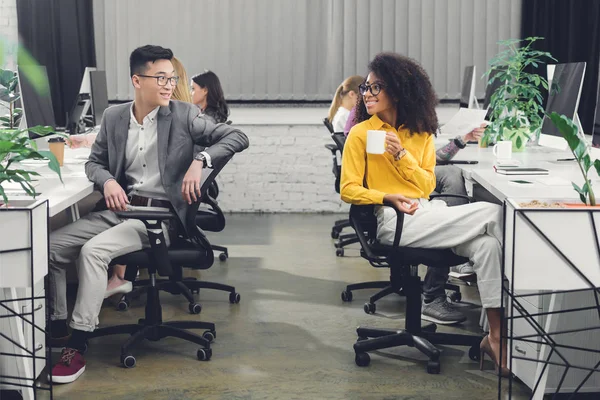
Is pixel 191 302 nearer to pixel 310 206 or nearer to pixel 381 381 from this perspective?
pixel 381 381

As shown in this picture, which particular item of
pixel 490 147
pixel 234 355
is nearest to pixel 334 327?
pixel 234 355

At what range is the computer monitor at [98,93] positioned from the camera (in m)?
5.20

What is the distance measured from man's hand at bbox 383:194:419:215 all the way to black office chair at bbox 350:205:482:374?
2cm

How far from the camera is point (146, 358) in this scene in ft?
10.6

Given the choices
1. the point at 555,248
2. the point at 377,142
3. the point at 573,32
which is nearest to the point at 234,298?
the point at 377,142

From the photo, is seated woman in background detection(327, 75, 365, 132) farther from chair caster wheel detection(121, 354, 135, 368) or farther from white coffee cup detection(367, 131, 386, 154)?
chair caster wheel detection(121, 354, 135, 368)

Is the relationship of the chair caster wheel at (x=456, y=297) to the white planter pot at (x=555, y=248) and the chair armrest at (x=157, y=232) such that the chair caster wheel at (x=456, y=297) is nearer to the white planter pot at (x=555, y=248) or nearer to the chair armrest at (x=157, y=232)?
the chair armrest at (x=157, y=232)

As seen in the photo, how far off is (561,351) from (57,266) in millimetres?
1799

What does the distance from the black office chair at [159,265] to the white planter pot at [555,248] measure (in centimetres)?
123

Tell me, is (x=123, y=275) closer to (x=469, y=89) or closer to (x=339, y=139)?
(x=339, y=139)

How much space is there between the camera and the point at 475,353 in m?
3.21

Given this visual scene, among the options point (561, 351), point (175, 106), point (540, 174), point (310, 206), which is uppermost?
point (175, 106)

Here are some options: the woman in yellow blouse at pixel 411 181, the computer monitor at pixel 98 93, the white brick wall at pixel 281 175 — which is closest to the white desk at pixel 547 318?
the woman in yellow blouse at pixel 411 181

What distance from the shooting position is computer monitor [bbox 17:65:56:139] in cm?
415
